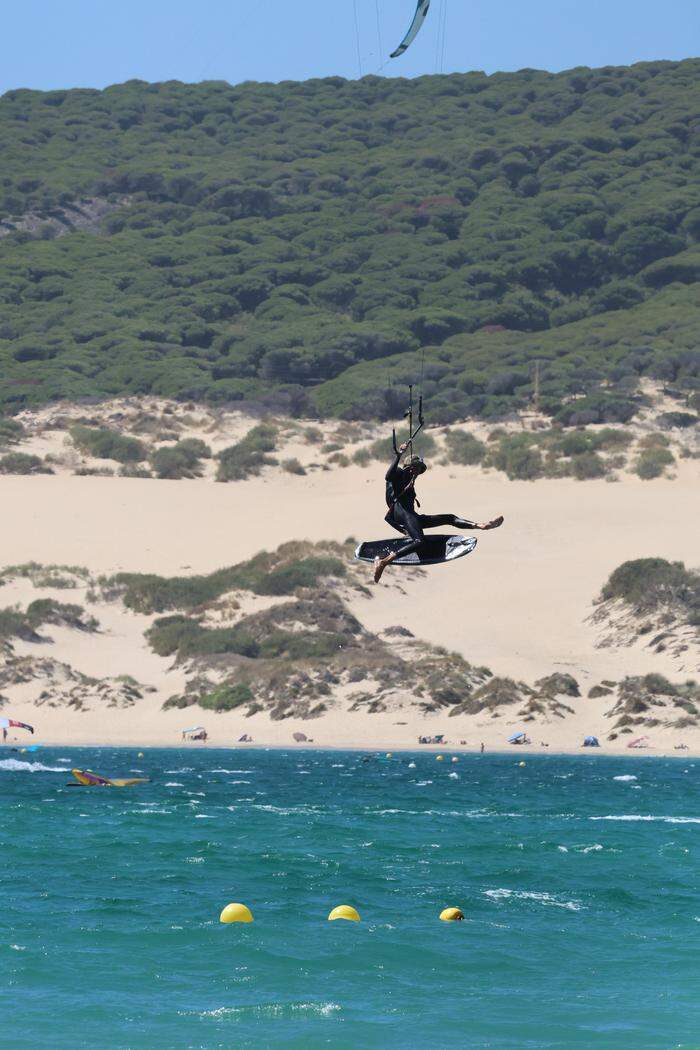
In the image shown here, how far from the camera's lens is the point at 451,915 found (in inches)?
998

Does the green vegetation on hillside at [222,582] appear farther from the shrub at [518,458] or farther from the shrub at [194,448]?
the shrub at [194,448]

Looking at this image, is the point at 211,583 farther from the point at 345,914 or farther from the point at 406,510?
the point at 406,510

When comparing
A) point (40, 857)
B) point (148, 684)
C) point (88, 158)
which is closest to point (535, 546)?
point (148, 684)

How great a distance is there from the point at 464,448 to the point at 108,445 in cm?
1850

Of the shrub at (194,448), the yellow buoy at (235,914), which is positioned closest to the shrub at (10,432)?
the shrub at (194,448)

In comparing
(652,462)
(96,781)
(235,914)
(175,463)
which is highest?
(175,463)

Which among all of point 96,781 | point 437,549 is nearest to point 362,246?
point 96,781

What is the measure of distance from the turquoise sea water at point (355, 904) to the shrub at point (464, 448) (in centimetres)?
3890

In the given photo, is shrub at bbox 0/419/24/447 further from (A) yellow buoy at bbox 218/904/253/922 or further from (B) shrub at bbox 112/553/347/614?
(A) yellow buoy at bbox 218/904/253/922

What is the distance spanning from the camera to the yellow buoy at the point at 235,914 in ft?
81.8

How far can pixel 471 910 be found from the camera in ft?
86.2

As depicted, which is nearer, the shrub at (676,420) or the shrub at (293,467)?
the shrub at (293,467)

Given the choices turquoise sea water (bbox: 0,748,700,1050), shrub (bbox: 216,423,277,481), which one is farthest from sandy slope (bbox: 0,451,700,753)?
turquoise sea water (bbox: 0,748,700,1050)

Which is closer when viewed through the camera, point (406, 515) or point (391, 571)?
point (406, 515)
